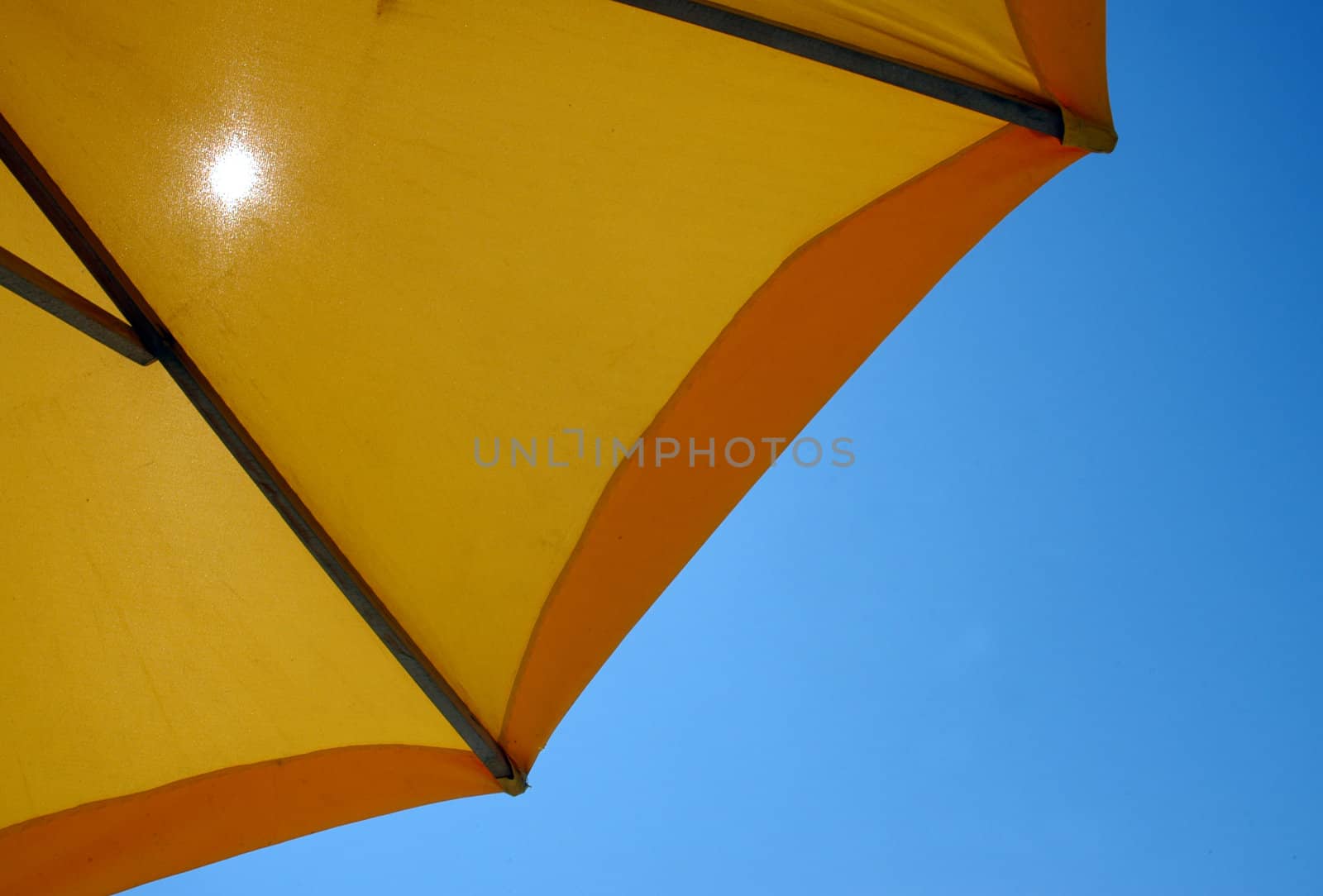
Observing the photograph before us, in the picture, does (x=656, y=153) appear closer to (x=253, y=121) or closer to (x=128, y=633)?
(x=253, y=121)

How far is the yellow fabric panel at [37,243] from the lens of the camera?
3.35 m

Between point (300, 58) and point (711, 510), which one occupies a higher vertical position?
point (300, 58)

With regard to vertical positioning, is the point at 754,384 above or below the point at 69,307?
above

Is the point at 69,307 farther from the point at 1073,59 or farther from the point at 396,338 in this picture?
the point at 1073,59

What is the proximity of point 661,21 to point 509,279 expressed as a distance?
1.08 m

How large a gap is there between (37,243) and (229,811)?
2497mm

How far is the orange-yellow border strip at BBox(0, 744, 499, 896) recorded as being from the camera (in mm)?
3943

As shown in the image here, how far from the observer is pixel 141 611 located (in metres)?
3.75

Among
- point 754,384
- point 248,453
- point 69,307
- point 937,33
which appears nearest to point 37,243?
point 69,307

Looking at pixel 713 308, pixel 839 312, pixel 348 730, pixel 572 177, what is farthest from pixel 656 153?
pixel 348 730

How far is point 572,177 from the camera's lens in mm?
3154

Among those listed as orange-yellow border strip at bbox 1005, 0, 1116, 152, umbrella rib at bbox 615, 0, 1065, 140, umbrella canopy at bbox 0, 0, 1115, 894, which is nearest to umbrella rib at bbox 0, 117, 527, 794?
umbrella canopy at bbox 0, 0, 1115, 894

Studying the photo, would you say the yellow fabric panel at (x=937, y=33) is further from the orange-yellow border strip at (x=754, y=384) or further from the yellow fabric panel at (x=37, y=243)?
the yellow fabric panel at (x=37, y=243)

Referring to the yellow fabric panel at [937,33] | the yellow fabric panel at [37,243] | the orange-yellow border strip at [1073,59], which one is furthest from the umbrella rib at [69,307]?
the orange-yellow border strip at [1073,59]
